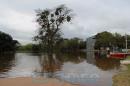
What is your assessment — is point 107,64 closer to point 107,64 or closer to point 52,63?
point 107,64

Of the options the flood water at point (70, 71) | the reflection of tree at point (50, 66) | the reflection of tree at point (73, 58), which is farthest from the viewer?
the reflection of tree at point (73, 58)

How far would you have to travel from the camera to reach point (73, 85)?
37.4 feet

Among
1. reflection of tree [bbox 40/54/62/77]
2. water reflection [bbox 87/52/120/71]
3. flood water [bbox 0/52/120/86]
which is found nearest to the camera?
flood water [bbox 0/52/120/86]

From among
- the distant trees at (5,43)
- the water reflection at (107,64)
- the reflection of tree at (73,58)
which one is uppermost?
the distant trees at (5,43)

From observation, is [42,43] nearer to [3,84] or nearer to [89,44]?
[89,44]

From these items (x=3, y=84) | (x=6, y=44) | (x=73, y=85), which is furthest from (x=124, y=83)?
(x=6, y=44)

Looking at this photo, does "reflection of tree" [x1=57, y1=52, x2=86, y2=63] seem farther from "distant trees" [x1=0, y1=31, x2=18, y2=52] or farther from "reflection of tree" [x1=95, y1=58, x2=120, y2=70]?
"distant trees" [x1=0, y1=31, x2=18, y2=52]

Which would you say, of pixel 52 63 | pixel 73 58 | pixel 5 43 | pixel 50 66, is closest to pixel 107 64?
pixel 52 63

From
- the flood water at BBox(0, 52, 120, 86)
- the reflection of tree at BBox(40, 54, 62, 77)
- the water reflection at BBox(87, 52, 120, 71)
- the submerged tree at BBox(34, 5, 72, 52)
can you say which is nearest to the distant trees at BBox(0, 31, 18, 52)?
the submerged tree at BBox(34, 5, 72, 52)

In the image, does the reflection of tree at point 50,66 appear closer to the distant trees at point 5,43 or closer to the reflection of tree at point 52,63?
the reflection of tree at point 52,63

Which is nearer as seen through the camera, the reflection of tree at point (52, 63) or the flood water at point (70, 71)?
the flood water at point (70, 71)

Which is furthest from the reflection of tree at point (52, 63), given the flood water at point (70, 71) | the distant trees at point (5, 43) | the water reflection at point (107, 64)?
the distant trees at point (5, 43)

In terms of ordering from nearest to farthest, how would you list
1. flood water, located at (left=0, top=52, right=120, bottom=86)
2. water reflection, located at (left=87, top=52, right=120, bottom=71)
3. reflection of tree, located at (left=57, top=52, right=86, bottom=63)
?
flood water, located at (left=0, top=52, right=120, bottom=86) < water reflection, located at (left=87, top=52, right=120, bottom=71) < reflection of tree, located at (left=57, top=52, right=86, bottom=63)

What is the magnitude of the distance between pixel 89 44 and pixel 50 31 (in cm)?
4124
